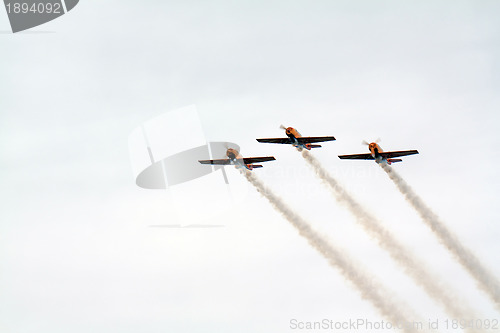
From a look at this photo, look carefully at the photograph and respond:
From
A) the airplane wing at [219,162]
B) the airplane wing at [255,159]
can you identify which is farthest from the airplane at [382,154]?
the airplane wing at [219,162]

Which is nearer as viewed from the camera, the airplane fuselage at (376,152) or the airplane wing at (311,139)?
the airplane wing at (311,139)

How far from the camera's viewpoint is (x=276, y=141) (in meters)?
140

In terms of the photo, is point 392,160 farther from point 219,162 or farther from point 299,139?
point 219,162

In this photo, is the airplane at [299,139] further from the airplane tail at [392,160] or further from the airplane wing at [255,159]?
the airplane tail at [392,160]

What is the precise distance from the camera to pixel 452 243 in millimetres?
136000

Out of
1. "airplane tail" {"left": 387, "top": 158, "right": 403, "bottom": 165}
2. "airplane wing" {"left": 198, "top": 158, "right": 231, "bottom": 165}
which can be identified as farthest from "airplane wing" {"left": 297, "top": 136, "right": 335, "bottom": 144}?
"airplane wing" {"left": 198, "top": 158, "right": 231, "bottom": 165}

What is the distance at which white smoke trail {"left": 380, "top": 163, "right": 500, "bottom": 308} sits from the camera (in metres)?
132

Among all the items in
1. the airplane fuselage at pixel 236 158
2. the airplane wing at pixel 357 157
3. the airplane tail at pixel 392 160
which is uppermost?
the airplane fuselage at pixel 236 158

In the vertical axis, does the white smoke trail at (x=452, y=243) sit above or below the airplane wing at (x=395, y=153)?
below

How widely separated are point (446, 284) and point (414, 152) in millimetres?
25221

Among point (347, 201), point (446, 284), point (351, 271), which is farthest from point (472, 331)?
point (347, 201)

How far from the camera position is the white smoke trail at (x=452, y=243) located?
131625mm

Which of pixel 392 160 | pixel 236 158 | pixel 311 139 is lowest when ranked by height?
pixel 392 160

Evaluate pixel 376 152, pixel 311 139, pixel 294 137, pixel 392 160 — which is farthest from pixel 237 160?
pixel 392 160
